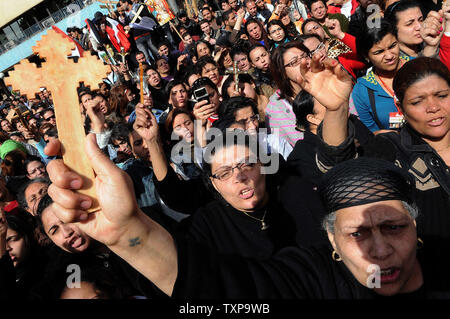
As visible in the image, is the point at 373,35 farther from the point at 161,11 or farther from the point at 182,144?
the point at 161,11

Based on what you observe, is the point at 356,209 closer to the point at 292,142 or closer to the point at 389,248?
the point at 389,248

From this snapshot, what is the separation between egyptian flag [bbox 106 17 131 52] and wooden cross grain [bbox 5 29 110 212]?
31.5 feet

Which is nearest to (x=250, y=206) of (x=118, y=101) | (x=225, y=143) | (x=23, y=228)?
(x=225, y=143)

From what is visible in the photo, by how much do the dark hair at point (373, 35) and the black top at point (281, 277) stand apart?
197 cm

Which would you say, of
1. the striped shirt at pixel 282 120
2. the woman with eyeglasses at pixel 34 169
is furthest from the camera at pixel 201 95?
the woman with eyeglasses at pixel 34 169

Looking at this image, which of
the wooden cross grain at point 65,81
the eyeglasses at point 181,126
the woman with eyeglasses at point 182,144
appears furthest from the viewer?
the eyeglasses at point 181,126

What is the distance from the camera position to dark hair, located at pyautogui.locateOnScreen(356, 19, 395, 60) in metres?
2.63

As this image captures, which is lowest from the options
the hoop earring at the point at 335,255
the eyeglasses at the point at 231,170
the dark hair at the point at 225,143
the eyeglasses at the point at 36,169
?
the hoop earring at the point at 335,255

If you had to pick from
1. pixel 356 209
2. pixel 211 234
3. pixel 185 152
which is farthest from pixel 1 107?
pixel 356 209

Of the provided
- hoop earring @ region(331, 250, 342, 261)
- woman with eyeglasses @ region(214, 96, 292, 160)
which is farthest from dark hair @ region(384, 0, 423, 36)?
hoop earring @ region(331, 250, 342, 261)

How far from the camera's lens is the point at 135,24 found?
400 inches

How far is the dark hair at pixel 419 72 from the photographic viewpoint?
1.81 meters

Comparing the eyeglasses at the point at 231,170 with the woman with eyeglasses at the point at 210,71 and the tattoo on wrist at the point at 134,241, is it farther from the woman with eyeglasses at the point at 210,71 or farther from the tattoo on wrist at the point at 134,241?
the woman with eyeglasses at the point at 210,71

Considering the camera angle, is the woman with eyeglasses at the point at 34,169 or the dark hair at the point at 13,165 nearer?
the woman with eyeglasses at the point at 34,169
